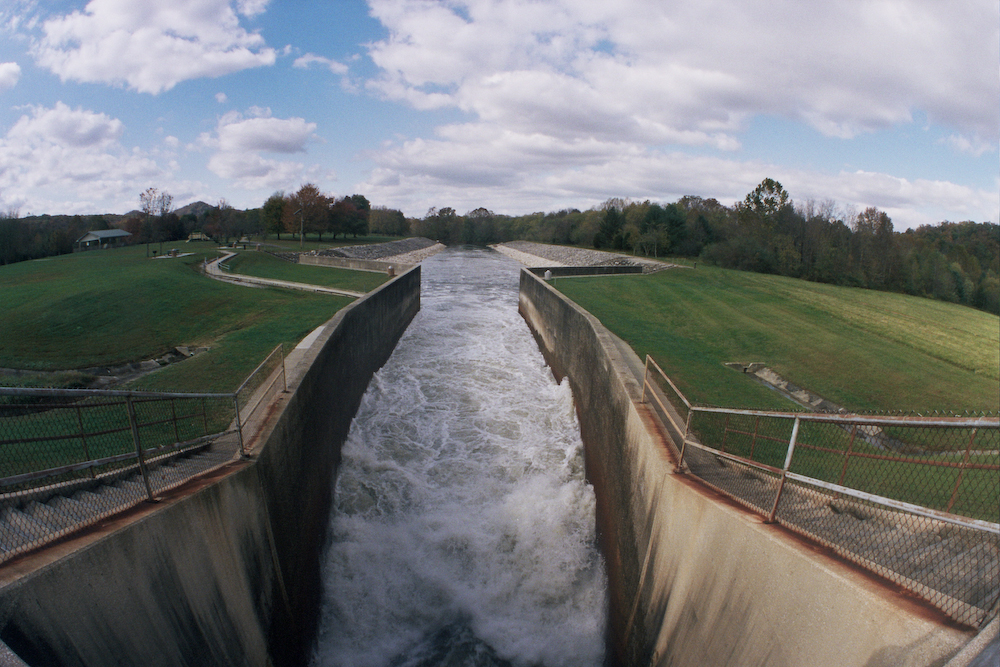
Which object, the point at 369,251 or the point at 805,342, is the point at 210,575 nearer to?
the point at 805,342

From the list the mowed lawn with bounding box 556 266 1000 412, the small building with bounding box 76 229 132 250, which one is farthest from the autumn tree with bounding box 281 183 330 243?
the mowed lawn with bounding box 556 266 1000 412

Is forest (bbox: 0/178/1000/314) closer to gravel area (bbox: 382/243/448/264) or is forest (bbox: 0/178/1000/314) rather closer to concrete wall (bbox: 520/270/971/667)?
gravel area (bbox: 382/243/448/264)

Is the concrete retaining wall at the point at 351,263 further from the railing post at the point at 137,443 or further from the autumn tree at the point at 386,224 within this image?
the autumn tree at the point at 386,224

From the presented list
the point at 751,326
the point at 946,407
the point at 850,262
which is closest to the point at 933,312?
the point at 850,262

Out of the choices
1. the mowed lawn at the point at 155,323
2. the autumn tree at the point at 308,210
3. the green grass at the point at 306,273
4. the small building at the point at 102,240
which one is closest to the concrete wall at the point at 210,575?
the mowed lawn at the point at 155,323

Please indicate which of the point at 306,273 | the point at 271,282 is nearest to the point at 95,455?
the point at 271,282

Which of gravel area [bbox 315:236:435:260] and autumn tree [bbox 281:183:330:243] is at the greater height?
autumn tree [bbox 281:183:330:243]
